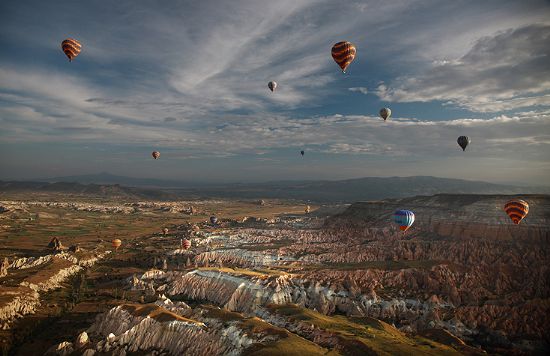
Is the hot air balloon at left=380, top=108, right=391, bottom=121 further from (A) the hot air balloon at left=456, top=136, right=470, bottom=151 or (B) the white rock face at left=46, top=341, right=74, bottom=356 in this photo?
(B) the white rock face at left=46, top=341, right=74, bottom=356

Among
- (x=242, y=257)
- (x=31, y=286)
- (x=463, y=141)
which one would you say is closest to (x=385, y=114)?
(x=463, y=141)

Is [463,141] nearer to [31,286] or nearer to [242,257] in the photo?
[242,257]

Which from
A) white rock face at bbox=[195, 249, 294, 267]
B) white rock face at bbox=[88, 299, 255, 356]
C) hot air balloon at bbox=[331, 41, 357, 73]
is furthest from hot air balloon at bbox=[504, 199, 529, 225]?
white rock face at bbox=[88, 299, 255, 356]

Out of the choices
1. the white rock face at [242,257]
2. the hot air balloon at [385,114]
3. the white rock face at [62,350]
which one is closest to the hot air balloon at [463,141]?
the hot air balloon at [385,114]

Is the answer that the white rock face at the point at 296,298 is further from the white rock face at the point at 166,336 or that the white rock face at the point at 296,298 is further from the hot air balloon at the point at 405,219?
the hot air balloon at the point at 405,219

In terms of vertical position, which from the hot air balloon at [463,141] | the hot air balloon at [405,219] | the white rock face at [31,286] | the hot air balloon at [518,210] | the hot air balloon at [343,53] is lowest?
the white rock face at [31,286]

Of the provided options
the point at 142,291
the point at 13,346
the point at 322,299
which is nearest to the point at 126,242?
the point at 142,291
